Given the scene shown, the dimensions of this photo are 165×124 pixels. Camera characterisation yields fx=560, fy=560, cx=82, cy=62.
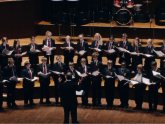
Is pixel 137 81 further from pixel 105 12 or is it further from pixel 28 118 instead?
pixel 105 12

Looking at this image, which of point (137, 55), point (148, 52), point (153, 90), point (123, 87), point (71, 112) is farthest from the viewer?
point (137, 55)

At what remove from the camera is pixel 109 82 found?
555 inches

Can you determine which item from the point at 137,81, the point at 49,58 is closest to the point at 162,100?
the point at 137,81

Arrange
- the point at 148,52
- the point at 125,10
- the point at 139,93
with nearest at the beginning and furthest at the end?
the point at 139,93 → the point at 148,52 → the point at 125,10

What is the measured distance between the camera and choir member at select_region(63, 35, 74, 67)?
15.1m

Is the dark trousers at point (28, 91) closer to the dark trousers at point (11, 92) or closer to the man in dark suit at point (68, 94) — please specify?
the dark trousers at point (11, 92)

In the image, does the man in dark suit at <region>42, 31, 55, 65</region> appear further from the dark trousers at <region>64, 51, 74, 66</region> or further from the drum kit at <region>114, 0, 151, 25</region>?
the drum kit at <region>114, 0, 151, 25</region>

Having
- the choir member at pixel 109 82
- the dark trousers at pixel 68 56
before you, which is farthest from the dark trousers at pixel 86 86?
the dark trousers at pixel 68 56

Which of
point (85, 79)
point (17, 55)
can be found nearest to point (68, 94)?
point (85, 79)

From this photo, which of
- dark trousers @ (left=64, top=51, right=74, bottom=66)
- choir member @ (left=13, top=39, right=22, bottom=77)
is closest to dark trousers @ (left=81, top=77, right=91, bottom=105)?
dark trousers @ (left=64, top=51, right=74, bottom=66)

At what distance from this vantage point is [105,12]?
57.8ft

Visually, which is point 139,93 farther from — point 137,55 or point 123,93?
point 137,55

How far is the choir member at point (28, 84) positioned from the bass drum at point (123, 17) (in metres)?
4.14

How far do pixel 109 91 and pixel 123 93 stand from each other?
1.18ft
